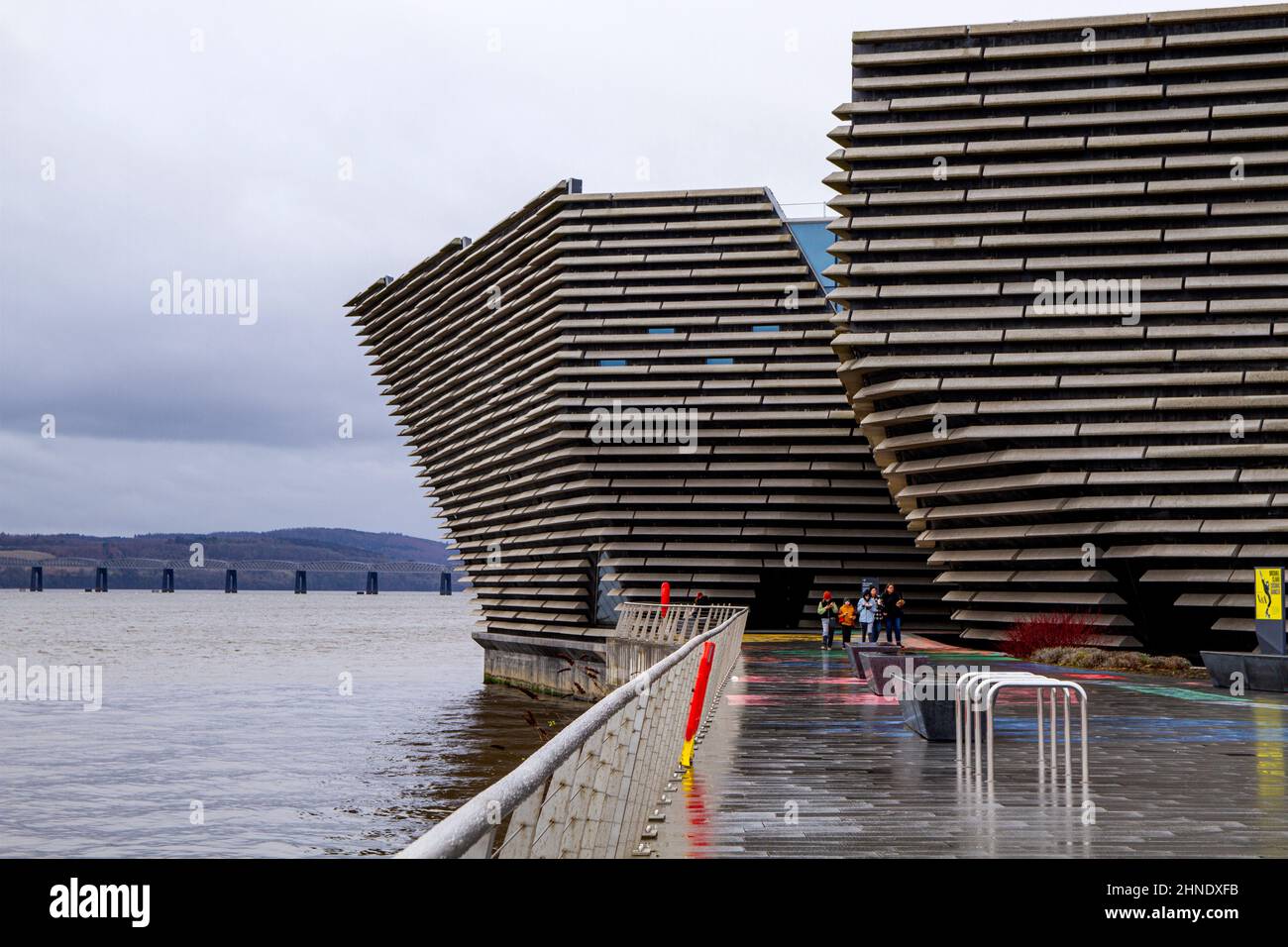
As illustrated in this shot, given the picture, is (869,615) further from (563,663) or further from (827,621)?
(563,663)

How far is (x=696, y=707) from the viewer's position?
44.2 feet

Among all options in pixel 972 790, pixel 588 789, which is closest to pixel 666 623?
pixel 972 790

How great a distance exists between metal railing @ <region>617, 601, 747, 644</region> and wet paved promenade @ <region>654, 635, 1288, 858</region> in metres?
15.9

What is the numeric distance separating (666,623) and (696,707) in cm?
2347

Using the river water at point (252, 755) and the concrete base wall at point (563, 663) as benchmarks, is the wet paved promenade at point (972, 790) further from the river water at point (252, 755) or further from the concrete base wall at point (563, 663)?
the concrete base wall at point (563, 663)

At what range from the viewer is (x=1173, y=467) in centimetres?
3478

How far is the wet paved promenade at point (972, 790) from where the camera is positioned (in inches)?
353

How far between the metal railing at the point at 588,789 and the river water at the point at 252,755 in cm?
1341

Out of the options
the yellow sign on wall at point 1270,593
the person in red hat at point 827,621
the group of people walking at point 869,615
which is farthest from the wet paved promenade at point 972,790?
the person in red hat at point 827,621

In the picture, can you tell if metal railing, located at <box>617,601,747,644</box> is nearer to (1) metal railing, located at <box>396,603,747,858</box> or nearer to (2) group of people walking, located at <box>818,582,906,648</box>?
(2) group of people walking, located at <box>818,582,906,648</box>

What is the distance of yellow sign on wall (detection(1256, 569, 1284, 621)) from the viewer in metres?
22.6

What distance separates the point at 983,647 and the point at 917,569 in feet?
35.8
